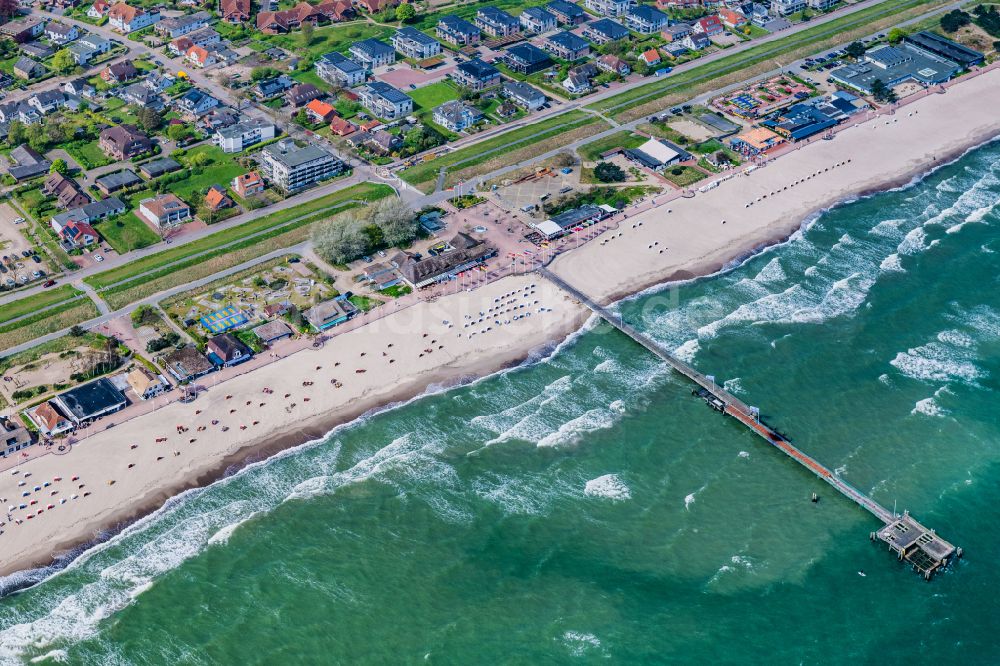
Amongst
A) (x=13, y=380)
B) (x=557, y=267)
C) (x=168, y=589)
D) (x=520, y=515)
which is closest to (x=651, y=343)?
(x=557, y=267)

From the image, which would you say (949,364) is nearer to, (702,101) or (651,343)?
(651,343)

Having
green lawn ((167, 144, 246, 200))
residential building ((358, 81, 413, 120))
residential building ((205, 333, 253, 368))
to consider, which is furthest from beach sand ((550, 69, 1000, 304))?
green lawn ((167, 144, 246, 200))

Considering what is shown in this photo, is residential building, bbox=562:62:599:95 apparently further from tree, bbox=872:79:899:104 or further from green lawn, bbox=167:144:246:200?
green lawn, bbox=167:144:246:200

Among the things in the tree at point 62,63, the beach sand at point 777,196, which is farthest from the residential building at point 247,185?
the tree at point 62,63

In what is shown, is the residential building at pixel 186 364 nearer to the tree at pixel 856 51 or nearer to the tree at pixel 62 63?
the tree at pixel 62 63

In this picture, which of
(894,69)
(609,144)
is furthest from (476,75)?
(894,69)
